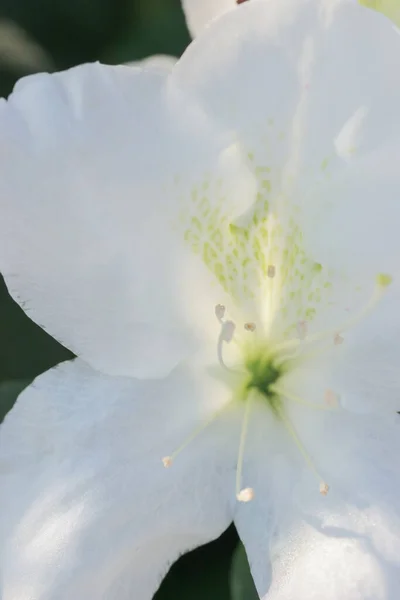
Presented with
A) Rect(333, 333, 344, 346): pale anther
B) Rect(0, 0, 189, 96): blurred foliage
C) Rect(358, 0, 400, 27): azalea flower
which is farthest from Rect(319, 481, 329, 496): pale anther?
Rect(0, 0, 189, 96): blurred foliage

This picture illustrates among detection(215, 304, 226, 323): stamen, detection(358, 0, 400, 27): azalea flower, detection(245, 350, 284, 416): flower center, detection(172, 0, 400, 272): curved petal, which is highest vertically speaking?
detection(358, 0, 400, 27): azalea flower

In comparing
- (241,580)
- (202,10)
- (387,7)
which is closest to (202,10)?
(202,10)

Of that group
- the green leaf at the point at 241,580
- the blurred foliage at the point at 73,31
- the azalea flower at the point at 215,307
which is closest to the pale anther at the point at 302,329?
the azalea flower at the point at 215,307

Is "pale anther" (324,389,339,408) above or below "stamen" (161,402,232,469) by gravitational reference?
above

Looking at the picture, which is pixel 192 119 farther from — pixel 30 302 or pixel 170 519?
pixel 170 519

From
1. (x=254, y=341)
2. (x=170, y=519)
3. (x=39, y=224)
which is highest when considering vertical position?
(x=39, y=224)

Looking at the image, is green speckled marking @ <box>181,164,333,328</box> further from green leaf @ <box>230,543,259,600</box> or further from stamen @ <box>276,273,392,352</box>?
green leaf @ <box>230,543,259,600</box>

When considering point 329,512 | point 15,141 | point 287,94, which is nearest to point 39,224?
point 15,141
